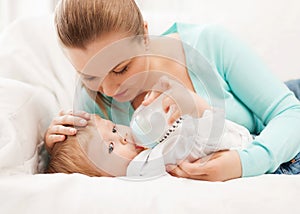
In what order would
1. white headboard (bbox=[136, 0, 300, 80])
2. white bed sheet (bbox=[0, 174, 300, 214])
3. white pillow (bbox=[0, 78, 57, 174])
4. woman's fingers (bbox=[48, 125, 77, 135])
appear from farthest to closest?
white headboard (bbox=[136, 0, 300, 80]), woman's fingers (bbox=[48, 125, 77, 135]), white pillow (bbox=[0, 78, 57, 174]), white bed sheet (bbox=[0, 174, 300, 214])

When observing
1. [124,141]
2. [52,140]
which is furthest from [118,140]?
[52,140]

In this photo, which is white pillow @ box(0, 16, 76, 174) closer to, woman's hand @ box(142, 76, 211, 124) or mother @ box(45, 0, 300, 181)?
mother @ box(45, 0, 300, 181)

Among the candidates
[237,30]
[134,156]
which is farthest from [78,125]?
[237,30]

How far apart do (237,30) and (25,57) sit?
0.63 meters

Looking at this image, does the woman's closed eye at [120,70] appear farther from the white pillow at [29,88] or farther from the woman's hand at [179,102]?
the white pillow at [29,88]

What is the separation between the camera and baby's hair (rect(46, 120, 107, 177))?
970 mm

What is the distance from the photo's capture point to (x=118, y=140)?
102cm

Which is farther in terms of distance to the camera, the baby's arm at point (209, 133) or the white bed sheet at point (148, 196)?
the baby's arm at point (209, 133)

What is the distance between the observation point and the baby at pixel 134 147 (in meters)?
0.93

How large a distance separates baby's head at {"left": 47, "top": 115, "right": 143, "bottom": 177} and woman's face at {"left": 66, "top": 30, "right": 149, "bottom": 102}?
82 mm

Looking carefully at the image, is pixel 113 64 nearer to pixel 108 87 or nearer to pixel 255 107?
pixel 108 87

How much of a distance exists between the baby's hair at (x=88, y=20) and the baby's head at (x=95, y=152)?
0.18 meters

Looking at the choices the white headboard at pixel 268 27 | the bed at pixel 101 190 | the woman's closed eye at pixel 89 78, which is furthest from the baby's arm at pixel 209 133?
the white headboard at pixel 268 27

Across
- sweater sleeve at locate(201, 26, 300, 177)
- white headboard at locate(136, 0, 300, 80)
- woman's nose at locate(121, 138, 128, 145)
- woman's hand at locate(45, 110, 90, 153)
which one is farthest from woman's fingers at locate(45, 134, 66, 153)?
white headboard at locate(136, 0, 300, 80)
